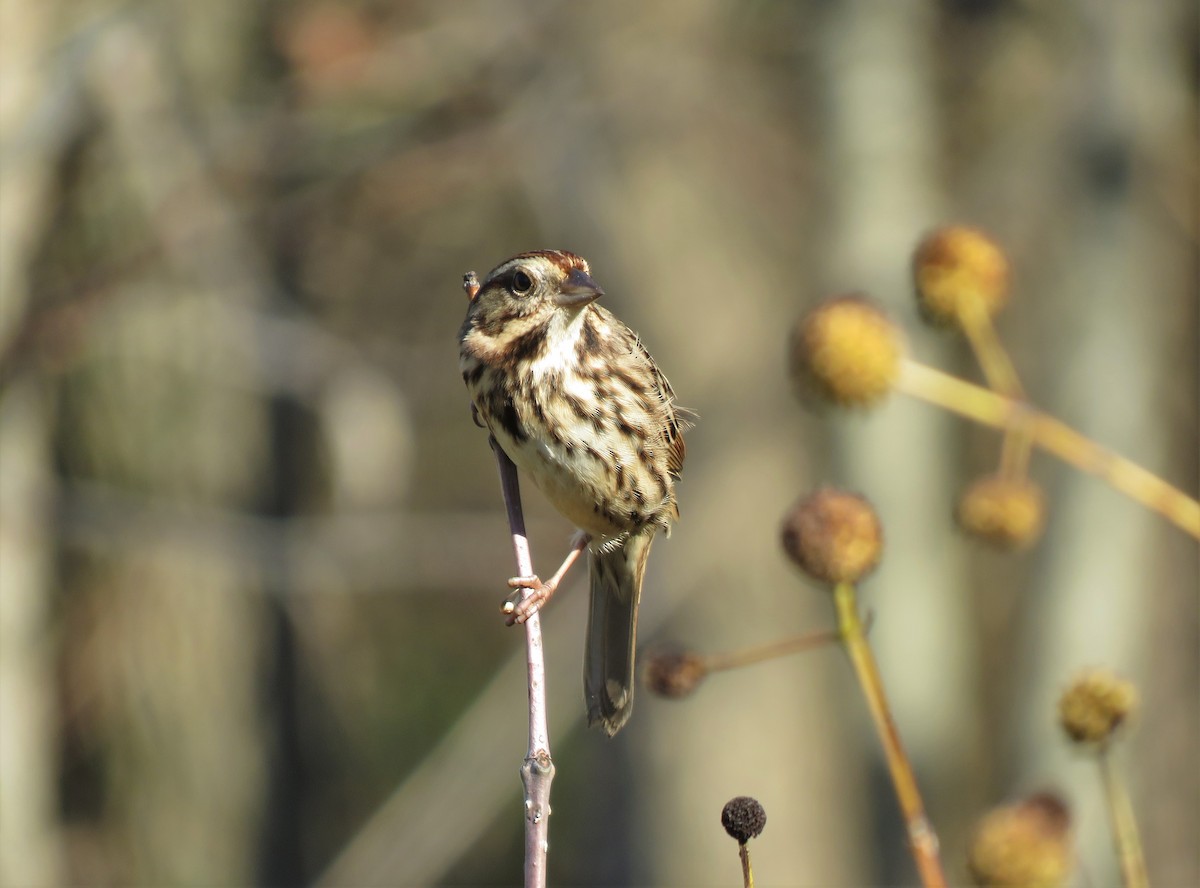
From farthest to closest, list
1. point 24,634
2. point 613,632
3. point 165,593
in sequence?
point 165,593 → point 24,634 → point 613,632

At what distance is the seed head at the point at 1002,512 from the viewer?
8.86 feet

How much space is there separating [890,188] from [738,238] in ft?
6.48

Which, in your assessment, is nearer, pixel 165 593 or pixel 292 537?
pixel 292 537

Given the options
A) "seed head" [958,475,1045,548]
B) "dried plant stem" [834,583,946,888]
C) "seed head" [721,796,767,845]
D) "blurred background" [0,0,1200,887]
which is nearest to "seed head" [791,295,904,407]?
"seed head" [958,475,1045,548]

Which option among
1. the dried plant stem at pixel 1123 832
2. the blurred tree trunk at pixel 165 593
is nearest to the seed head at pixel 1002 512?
the dried plant stem at pixel 1123 832

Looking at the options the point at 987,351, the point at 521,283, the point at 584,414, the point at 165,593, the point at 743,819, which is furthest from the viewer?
the point at 165,593

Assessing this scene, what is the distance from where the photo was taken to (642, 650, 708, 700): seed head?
246cm

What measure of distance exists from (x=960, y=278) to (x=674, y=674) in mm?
839

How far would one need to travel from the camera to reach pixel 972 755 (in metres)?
9.55

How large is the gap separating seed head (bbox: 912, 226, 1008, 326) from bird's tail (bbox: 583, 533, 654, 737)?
4.21 ft

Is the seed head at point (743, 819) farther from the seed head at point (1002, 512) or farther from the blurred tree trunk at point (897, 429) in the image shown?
the blurred tree trunk at point (897, 429)

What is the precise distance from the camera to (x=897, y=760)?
196 centimetres

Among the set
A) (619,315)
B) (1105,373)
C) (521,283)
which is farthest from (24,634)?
(1105,373)

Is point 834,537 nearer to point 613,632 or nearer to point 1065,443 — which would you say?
point 1065,443
